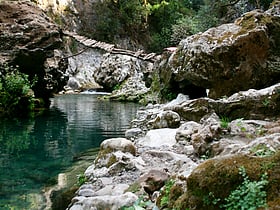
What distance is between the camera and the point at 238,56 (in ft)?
29.8

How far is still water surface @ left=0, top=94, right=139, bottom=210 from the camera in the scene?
5688 millimetres

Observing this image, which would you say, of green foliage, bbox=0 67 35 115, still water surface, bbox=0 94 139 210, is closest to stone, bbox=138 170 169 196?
still water surface, bbox=0 94 139 210

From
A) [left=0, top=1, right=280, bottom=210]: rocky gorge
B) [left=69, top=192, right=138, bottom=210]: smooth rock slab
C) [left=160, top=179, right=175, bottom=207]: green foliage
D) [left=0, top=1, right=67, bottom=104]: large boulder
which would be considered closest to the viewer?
[left=0, top=1, right=280, bottom=210]: rocky gorge

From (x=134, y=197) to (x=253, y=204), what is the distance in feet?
5.21

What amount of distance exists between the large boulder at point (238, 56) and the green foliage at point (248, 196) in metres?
6.97

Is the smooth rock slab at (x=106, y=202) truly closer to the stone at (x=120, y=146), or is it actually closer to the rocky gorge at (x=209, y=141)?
the rocky gorge at (x=209, y=141)

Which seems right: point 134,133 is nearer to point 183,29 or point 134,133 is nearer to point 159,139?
point 159,139

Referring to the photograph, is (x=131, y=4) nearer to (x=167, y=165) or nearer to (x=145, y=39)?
(x=145, y=39)

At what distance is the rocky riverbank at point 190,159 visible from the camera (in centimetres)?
257

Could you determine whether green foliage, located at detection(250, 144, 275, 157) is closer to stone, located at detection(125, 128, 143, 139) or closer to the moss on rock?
the moss on rock

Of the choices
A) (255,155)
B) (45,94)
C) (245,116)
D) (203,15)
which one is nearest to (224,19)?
(203,15)

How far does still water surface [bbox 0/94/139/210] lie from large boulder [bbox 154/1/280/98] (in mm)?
2752

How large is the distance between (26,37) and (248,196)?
14.5m

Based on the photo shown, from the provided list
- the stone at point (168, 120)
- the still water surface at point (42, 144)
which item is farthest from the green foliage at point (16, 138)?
the stone at point (168, 120)
